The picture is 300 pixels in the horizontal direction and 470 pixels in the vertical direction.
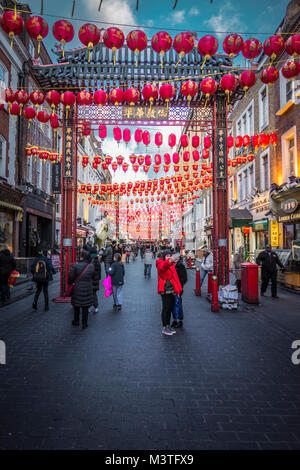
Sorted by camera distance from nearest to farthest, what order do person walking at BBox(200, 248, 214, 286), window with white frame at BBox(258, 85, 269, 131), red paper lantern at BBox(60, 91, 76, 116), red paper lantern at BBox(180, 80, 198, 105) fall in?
red paper lantern at BBox(180, 80, 198, 105)
red paper lantern at BBox(60, 91, 76, 116)
person walking at BBox(200, 248, 214, 286)
window with white frame at BBox(258, 85, 269, 131)

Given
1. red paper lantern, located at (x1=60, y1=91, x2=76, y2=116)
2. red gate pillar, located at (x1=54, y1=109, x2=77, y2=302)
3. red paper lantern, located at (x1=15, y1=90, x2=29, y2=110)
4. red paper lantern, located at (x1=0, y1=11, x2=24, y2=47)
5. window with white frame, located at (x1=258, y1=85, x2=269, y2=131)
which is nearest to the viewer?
red paper lantern, located at (x1=0, y1=11, x2=24, y2=47)

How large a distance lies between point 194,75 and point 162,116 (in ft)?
5.80

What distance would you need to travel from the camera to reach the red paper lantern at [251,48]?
6.67 m

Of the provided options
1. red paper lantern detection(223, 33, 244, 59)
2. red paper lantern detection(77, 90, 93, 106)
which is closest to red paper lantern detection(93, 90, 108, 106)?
red paper lantern detection(77, 90, 93, 106)

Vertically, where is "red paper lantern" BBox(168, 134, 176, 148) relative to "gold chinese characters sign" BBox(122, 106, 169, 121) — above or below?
below

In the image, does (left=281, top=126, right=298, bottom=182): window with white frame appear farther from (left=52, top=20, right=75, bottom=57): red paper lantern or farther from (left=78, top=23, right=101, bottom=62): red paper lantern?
(left=52, top=20, right=75, bottom=57): red paper lantern

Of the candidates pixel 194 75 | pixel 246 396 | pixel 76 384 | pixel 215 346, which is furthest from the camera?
pixel 194 75

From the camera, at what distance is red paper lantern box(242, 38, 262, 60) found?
667 centimetres

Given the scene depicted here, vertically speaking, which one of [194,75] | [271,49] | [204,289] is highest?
[194,75]

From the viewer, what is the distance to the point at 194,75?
9.63 m

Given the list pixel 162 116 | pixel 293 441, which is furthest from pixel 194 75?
pixel 293 441

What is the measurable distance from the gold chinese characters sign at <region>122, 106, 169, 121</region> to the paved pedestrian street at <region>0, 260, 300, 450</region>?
297 inches

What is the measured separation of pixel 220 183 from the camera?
10.3 m
